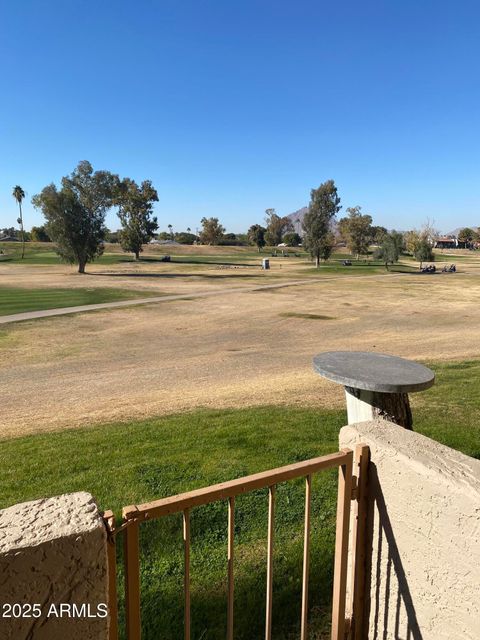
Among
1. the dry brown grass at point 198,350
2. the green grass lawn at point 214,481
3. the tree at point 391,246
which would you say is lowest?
the dry brown grass at point 198,350

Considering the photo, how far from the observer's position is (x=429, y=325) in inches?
870

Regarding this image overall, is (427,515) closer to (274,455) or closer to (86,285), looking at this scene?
(274,455)

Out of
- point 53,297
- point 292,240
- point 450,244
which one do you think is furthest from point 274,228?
point 53,297

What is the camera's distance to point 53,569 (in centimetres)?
191

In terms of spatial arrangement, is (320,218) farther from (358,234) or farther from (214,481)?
(214,481)

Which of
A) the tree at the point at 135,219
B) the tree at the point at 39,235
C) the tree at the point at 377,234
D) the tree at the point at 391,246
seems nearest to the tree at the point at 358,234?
the tree at the point at 377,234

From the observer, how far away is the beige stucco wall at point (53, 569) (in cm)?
185

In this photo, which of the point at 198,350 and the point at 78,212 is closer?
the point at 198,350

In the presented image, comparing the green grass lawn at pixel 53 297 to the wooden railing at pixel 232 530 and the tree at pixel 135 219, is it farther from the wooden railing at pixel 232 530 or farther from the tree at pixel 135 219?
the tree at pixel 135 219

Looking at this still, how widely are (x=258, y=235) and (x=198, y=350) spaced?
113 metres

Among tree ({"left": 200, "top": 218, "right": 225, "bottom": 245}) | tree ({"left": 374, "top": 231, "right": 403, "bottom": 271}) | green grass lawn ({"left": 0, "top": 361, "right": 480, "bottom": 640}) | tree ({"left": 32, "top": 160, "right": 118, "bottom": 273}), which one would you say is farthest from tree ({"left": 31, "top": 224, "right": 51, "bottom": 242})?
green grass lawn ({"left": 0, "top": 361, "right": 480, "bottom": 640})

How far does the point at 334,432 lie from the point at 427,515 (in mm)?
4599

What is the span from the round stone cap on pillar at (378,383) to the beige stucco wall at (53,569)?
3.23 meters

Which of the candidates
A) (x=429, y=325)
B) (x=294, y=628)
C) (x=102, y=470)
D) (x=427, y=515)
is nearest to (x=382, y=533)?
(x=427, y=515)
